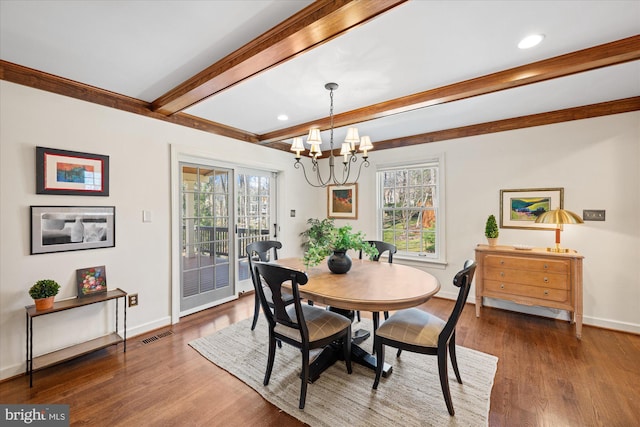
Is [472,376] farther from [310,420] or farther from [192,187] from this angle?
[192,187]

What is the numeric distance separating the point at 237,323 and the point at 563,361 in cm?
321

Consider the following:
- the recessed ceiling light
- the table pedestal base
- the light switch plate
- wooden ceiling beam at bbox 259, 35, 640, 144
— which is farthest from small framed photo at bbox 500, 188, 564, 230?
the table pedestal base

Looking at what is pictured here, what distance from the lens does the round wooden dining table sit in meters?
1.76

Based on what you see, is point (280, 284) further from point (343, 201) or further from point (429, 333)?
point (343, 201)

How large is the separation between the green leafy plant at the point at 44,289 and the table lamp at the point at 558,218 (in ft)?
15.5

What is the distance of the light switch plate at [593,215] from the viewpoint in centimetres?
302

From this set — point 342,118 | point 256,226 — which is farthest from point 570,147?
point 256,226

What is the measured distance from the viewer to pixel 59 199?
237cm

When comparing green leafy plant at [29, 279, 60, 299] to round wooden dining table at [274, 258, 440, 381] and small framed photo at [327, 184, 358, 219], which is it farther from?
small framed photo at [327, 184, 358, 219]

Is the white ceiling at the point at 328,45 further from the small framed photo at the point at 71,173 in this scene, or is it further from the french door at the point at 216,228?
the french door at the point at 216,228

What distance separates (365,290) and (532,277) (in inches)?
91.2

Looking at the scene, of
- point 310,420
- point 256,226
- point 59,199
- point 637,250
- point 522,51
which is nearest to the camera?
point 310,420

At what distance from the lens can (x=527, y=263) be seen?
3.06m

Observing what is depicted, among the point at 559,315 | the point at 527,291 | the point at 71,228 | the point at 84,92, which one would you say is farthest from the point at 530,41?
the point at 71,228
